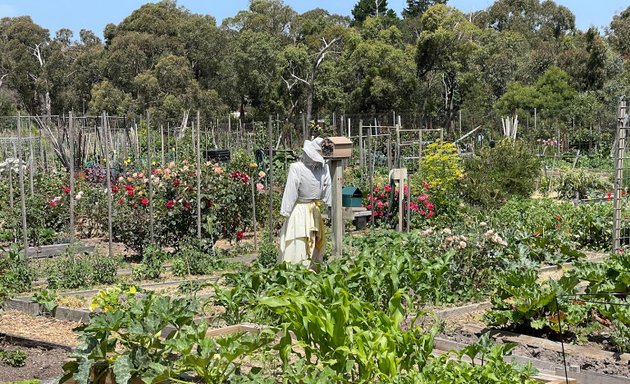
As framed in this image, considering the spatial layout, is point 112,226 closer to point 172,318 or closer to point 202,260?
point 202,260

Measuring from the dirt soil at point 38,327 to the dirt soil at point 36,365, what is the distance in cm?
31

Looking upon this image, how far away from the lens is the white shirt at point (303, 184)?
28.0ft

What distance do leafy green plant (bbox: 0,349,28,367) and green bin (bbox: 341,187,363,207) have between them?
327 inches

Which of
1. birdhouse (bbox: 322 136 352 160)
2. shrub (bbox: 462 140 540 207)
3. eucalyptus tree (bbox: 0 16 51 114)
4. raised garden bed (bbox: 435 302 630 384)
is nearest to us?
raised garden bed (bbox: 435 302 630 384)

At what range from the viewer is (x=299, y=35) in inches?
1844

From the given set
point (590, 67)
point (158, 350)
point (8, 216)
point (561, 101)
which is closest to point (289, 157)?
point (8, 216)

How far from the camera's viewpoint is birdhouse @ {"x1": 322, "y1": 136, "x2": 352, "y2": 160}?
348 inches

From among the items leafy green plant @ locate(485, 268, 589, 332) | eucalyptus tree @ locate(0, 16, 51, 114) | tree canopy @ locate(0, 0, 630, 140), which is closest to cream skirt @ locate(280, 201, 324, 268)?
leafy green plant @ locate(485, 268, 589, 332)

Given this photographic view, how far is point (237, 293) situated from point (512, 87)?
31.5 m

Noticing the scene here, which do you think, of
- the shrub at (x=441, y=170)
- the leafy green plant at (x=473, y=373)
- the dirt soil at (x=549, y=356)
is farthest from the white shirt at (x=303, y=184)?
the shrub at (x=441, y=170)

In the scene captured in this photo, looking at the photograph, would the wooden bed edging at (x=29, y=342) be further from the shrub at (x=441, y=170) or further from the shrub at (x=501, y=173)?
the shrub at (x=501, y=173)

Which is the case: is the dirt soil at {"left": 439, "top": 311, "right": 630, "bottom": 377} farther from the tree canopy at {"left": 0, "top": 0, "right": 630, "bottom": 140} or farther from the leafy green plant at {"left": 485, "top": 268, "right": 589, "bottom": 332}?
the tree canopy at {"left": 0, "top": 0, "right": 630, "bottom": 140}

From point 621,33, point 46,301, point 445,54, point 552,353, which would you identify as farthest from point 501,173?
point 621,33

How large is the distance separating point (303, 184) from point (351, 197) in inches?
237
